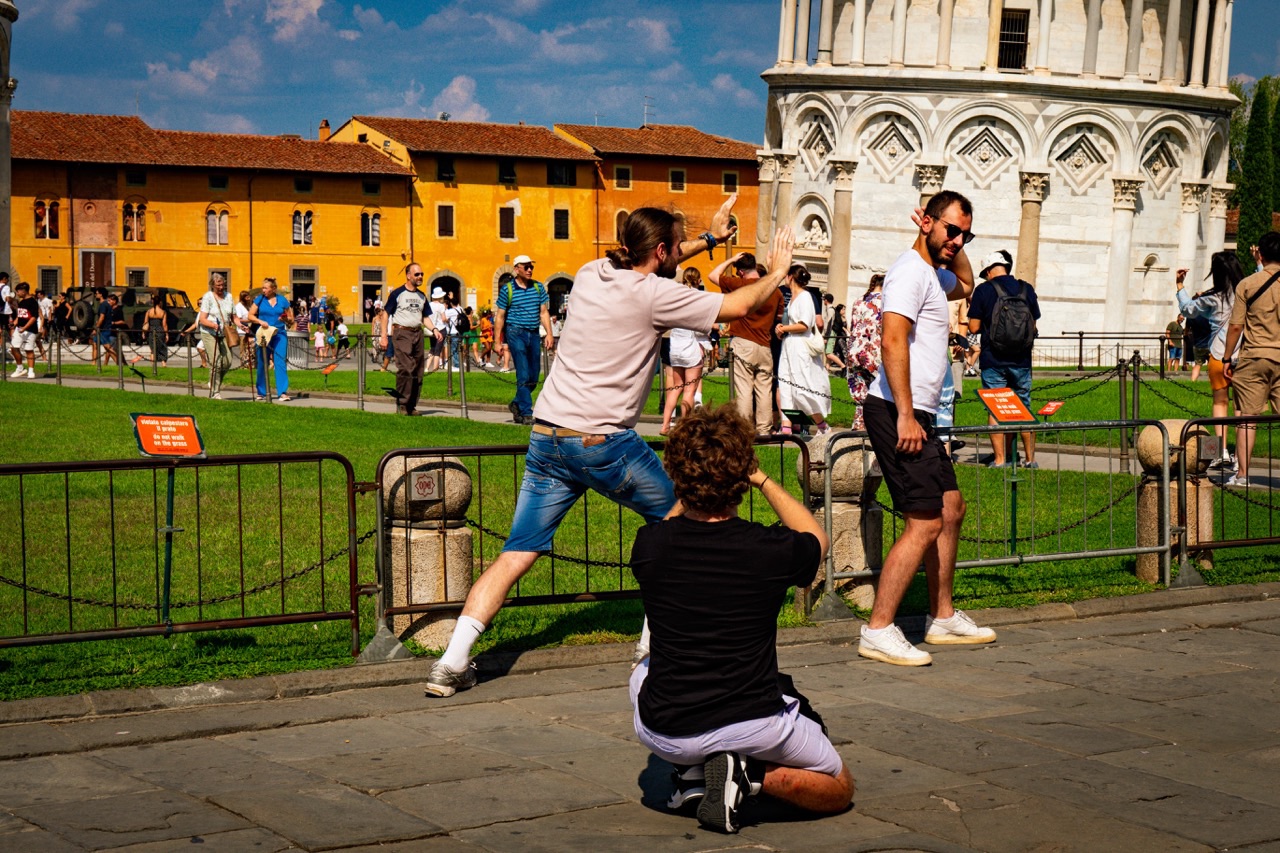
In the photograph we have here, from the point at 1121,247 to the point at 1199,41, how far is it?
621 cm

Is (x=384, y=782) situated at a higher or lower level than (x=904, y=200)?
lower

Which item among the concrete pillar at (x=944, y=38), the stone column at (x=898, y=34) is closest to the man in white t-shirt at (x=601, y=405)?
the concrete pillar at (x=944, y=38)

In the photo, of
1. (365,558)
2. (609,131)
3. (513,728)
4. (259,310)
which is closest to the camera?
(513,728)

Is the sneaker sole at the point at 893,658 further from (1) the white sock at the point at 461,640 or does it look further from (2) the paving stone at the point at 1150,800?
(1) the white sock at the point at 461,640

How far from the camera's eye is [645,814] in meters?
5.81

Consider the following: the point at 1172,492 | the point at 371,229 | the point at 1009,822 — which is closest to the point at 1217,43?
the point at 1172,492

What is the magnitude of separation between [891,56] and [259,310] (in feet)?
73.3

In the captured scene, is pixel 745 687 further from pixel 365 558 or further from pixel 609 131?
pixel 609 131

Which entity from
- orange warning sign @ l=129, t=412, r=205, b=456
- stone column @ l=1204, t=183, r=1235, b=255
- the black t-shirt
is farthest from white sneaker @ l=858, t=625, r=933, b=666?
stone column @ l=1204, t=183, r=1235, b=255

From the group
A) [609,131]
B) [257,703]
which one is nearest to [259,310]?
[257,703]

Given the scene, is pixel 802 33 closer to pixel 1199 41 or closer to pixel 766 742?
pixel 1199 41

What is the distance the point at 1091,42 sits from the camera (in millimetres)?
41125

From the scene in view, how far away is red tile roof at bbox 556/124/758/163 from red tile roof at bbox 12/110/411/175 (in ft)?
34.6

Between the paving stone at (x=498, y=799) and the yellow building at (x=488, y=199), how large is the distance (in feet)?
255
